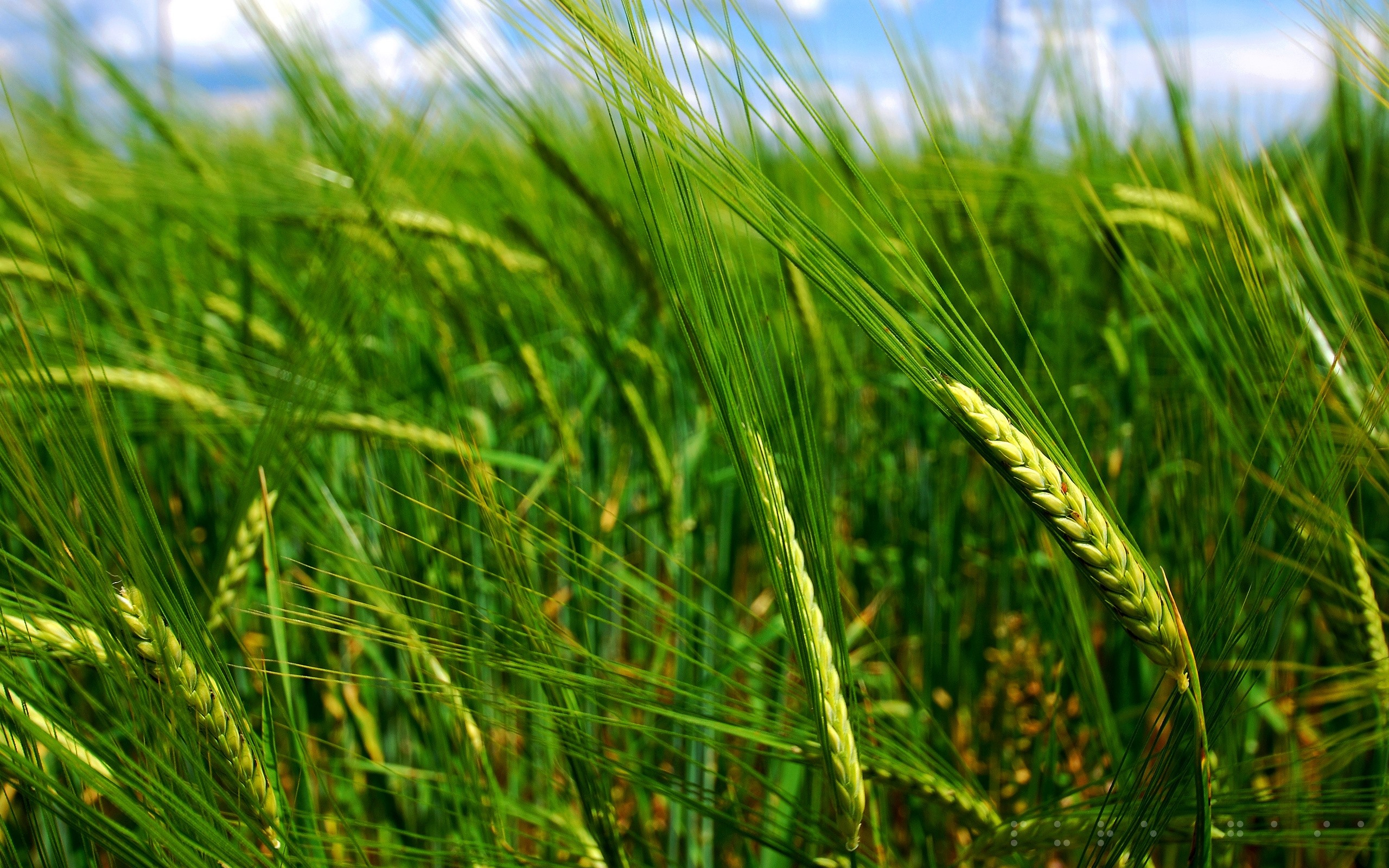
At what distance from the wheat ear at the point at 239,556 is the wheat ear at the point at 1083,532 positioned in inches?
22.5

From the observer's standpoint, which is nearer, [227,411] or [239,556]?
[239,556]

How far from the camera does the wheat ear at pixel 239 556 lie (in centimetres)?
71

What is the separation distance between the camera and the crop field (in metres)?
0.50

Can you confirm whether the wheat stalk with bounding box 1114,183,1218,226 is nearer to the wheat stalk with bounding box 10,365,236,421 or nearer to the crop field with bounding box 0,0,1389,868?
the crop field with bounding box 0,0,1389,868

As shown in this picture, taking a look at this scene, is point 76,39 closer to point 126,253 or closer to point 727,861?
point 126,253

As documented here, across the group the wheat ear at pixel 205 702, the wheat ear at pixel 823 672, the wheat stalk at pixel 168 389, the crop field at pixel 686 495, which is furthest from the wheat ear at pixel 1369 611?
the wheat stalk at pixel 168 389

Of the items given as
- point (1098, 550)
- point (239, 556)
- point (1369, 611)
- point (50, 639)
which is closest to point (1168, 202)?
point (1369, 611)

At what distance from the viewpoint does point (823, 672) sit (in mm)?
516

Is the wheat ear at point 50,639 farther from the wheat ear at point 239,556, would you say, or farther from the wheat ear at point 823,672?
the wheat ear at point 823,672

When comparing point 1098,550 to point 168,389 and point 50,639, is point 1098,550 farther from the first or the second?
point 168,389

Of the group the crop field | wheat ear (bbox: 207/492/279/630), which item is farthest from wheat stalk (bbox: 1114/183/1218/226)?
wheat ear (bbox: 207/492/279/630)

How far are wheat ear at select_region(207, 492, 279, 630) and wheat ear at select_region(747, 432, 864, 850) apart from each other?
44cm

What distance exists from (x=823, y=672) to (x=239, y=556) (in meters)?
0.53

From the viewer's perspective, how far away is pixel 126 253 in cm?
174
